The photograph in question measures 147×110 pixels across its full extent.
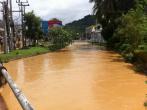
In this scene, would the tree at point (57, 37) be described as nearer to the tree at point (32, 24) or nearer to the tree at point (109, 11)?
the tree at point (32, 24)

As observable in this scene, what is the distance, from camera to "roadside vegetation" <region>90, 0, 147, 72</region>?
26459 mm

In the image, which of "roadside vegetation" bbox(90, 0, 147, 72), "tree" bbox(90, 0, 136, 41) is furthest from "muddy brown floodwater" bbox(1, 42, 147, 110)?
"tree" bbox(90, 0, 136, 41)

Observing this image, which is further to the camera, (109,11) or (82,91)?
(109,11)

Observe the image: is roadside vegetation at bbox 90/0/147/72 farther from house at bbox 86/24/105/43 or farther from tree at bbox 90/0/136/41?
house at bbox 86/24/105/43

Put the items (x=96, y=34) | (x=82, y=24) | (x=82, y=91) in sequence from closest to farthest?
1. (x=82, y=91)
2. (x=96, y=34)
3. (x=82, y=24)

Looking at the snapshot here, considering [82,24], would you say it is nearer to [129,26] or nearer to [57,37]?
[57,37]

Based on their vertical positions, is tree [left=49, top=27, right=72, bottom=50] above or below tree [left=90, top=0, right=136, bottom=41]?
below

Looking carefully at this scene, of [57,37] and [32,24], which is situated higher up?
[32,24]

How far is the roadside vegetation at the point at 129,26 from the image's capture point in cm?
2646

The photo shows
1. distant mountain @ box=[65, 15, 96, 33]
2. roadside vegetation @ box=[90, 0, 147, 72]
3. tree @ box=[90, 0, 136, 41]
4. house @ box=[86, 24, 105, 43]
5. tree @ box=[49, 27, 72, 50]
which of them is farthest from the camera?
distant mountain @ box=[65, 15, 96, 33]

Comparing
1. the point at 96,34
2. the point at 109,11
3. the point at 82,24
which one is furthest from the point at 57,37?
the point at 82,24

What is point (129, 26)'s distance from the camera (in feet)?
103

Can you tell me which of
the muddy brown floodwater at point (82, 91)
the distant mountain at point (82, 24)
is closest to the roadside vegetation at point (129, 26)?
the muddy brown floodwater at point (82, 91)

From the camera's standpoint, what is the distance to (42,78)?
68.8ft
